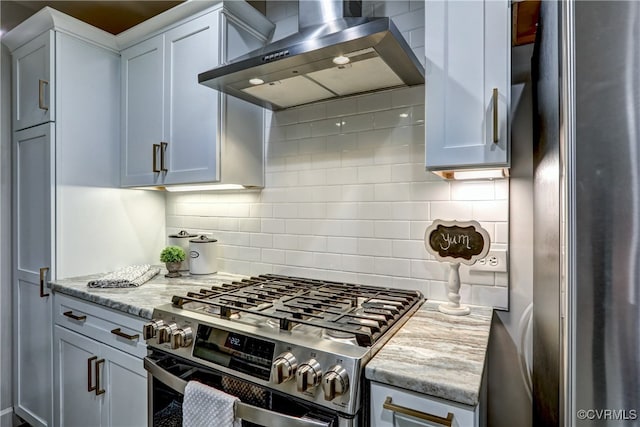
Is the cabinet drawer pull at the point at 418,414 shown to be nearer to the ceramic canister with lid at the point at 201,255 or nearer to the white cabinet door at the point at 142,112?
the ceramic canister with lid at the point at 201,255

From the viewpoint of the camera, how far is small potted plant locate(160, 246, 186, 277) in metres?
1.95

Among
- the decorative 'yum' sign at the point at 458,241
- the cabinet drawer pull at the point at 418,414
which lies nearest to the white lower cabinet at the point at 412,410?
the cabinet drawer pull at the point at 418,414

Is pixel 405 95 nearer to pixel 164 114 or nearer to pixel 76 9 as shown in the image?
pixel 164 114

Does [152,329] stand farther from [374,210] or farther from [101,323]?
[374,210]

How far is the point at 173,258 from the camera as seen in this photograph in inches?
76.8

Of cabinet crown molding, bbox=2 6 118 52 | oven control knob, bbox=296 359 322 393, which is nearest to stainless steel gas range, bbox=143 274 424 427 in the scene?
oven control knob, bbox=296 359 322 393

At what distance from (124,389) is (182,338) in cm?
62

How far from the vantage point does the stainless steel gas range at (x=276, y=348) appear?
0.87m

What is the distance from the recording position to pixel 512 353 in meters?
1.33

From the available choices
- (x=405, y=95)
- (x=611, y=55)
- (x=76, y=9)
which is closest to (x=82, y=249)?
(x=76, y=9)

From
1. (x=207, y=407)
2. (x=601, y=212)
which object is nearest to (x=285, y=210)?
(x=207, y=407)

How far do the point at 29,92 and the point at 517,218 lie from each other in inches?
104

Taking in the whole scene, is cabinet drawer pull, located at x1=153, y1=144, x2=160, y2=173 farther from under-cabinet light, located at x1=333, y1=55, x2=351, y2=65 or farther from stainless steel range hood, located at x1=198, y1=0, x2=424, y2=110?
under-cabinet light, located at x1=333, y1=55, x2=351, y2=65

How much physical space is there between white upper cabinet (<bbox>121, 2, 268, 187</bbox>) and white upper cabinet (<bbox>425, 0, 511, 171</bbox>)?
38.6 inches
